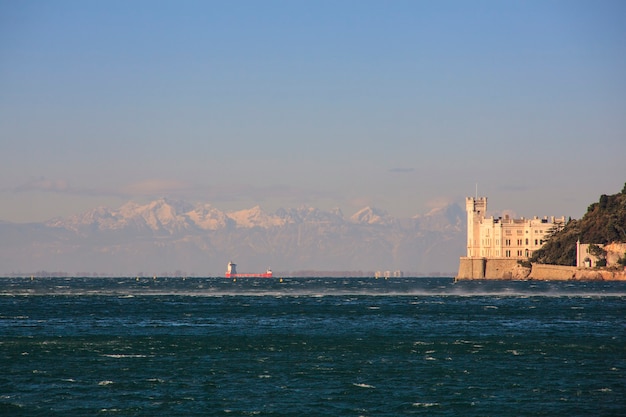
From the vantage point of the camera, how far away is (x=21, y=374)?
61156 millimetres

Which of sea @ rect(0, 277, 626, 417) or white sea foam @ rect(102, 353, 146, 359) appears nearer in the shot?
sea @ rect(0, 277, 626, 417)

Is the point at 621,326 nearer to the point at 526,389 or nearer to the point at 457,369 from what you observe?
the point at 457,369

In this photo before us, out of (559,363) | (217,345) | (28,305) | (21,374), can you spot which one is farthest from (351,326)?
(28,305)

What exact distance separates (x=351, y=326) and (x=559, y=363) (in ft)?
119

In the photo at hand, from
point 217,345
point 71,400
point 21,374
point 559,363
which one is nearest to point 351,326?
point 217,345

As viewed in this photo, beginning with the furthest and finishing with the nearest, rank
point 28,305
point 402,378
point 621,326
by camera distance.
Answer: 1. point 28,305
2. point 621,326
3. point 402,378

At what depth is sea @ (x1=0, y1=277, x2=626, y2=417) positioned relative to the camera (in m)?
50.2

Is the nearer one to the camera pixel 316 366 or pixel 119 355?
pixel 316 366

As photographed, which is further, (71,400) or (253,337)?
(253,337)

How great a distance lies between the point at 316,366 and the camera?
2539 inches

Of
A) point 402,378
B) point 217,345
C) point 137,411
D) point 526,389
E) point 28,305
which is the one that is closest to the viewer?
point 137,411

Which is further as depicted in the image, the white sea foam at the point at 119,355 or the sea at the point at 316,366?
the white sea foam at the point at 119,355

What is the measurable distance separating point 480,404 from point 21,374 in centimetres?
2927

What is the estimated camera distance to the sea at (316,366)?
165 ft
